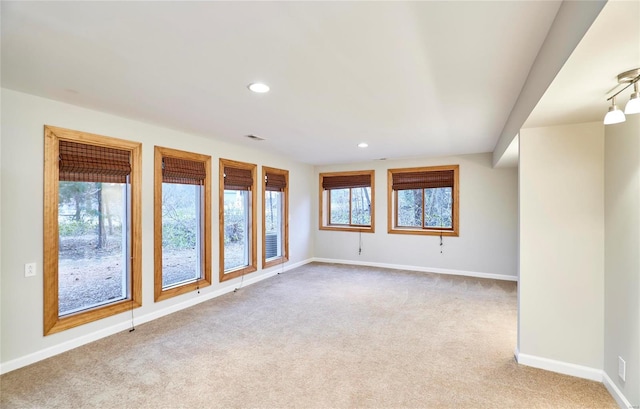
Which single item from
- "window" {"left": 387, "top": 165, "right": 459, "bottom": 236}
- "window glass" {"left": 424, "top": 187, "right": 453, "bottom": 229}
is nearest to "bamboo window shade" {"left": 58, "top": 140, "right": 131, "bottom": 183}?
"window" {"left": 387, "top": 165, "right": 459, "bottom": 236}

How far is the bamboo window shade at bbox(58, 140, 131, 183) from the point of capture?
2881mm

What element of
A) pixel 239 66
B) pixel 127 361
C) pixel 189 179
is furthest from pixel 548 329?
pixel 189 179

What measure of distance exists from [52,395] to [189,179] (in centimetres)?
261

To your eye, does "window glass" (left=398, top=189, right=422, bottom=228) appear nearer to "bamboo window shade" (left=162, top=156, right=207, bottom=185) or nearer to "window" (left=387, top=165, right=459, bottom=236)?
"window" (left=387, top=165, right=459, bottom=236)

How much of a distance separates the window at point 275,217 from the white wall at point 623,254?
461 centimetres

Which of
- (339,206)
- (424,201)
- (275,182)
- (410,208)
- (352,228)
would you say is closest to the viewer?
(275,182)

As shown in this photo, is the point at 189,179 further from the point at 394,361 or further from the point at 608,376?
the point at 608,376

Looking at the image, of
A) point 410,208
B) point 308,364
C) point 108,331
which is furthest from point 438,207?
point 108,331

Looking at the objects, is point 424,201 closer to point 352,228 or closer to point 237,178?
point 352,228

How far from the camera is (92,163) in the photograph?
3.05m

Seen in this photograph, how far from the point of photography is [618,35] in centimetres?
111

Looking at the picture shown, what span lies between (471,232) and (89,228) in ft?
19.6

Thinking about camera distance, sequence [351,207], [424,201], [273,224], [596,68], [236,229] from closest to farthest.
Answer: [596,68], [236,229], [273,224], [424,201], [351,207]

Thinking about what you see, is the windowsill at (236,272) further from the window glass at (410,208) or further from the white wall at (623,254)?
the white wall at (623,254)
